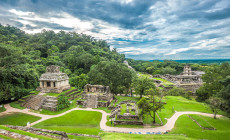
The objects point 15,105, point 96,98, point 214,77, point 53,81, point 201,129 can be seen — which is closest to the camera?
point 201,129

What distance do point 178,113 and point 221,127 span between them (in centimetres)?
545

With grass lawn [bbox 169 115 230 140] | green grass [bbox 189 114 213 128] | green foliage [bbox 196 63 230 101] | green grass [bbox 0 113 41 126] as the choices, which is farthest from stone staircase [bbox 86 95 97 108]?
green foliage [bbox 196 63 230 101]

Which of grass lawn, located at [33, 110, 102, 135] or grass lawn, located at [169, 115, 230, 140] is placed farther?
grass lawn, located at [33, 110, 102, 135]

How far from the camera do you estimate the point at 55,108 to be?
794 inches

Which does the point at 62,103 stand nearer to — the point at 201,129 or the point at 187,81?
the point at 201,129

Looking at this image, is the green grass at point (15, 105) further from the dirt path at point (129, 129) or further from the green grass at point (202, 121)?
the green grass at point (202, 121)

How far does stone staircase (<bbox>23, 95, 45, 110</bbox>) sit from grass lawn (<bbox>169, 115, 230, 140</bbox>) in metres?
21.4

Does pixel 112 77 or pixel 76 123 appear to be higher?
pixel 112 77

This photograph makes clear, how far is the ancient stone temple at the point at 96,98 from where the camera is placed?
22984mm

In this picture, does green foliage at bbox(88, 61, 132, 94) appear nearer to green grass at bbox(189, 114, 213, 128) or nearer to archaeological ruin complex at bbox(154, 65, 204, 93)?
green grass at bbox(189, 114, 213, 128)

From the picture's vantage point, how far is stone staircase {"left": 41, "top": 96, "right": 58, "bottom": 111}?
20425 mm

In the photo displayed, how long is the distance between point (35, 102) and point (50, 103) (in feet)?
10.4

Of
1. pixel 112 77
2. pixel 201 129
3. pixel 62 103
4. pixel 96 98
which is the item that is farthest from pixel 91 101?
pixel 201 129

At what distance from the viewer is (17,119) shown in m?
16.7
